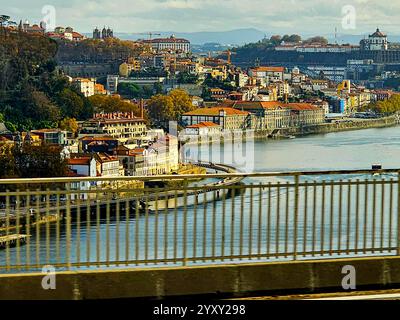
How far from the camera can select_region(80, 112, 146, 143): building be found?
27859 millimetres

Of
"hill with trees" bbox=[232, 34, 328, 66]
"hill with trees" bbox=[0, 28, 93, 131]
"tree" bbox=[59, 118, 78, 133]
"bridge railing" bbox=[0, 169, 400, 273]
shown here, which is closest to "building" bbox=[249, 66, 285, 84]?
"hill with trees" bbox=[232, 34, 328, 66]

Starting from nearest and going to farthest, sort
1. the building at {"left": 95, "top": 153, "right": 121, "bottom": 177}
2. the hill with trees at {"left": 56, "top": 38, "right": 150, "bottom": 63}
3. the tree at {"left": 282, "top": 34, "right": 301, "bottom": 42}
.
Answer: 1. the building at {"left": 95, "top": 153, "right": 121, "bottom": 177}
2. the hill with trees at {"left": 56, "top": 38, "right": 150, "bottom": 63}
3. the tree at {"left": 282, "top": 34, "right": 301, "bottom": 42}

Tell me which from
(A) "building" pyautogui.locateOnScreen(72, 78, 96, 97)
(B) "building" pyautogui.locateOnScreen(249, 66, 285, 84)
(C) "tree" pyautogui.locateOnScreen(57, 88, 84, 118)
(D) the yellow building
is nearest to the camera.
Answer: (C) "tree" pyautogui.locateOnScreen(57, 88, 84, 118)

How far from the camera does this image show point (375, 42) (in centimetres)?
7294

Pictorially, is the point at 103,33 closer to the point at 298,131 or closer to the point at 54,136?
the point at 298,131

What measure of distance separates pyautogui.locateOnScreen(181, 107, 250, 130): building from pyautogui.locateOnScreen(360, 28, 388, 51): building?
3422 centimetres

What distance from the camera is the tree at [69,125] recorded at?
90.2ft

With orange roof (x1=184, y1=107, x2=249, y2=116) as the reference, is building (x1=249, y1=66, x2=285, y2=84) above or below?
above

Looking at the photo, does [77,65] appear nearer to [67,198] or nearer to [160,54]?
[160,54]

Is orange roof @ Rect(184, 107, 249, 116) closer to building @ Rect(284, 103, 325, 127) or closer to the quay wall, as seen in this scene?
building @ Rect(284, 103, 325, 127)

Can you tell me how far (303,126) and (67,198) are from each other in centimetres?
3636

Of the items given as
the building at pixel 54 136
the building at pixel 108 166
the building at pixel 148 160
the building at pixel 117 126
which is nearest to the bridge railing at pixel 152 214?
the building at pixel 108 166

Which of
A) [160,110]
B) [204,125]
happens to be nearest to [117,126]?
[204,125]

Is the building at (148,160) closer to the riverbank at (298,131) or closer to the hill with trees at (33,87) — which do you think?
the hill with trees at (33,87)
